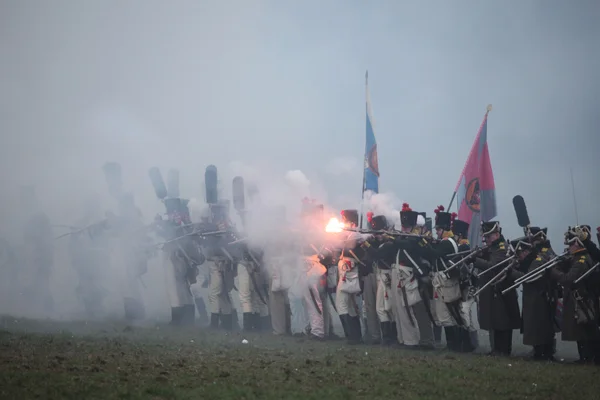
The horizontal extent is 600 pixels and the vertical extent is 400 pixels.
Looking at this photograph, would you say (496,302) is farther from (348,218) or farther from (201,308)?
(201,308)

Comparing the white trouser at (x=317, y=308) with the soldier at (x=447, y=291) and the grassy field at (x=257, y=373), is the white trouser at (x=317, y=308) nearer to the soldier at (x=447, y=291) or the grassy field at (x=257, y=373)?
the grassy field at (x=257, y=373)

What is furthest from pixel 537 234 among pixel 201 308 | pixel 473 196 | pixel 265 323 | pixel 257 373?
pixel 201 308

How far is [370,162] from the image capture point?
1992cm

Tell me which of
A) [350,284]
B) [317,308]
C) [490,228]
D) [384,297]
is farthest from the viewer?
[317,308]

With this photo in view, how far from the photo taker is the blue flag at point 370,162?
19.5m

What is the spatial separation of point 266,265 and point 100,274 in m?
6.95

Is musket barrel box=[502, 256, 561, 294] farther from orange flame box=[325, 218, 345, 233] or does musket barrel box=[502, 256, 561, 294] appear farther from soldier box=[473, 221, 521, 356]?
orange flame box=[325, 218, 345, 233]

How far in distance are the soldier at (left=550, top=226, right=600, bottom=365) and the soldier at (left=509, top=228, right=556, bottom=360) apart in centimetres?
41

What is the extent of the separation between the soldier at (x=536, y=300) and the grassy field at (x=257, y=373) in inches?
25.3

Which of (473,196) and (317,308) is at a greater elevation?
(473,196)

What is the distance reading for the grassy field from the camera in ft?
28.3

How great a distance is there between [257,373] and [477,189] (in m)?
12.4

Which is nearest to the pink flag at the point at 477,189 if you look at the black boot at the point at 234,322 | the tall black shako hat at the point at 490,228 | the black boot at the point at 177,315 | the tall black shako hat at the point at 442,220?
the tall black shako hat at the point at 442,220

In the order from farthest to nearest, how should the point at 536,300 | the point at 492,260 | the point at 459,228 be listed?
the point at 459,228 < the point at 492,260 < the point at 536,300
